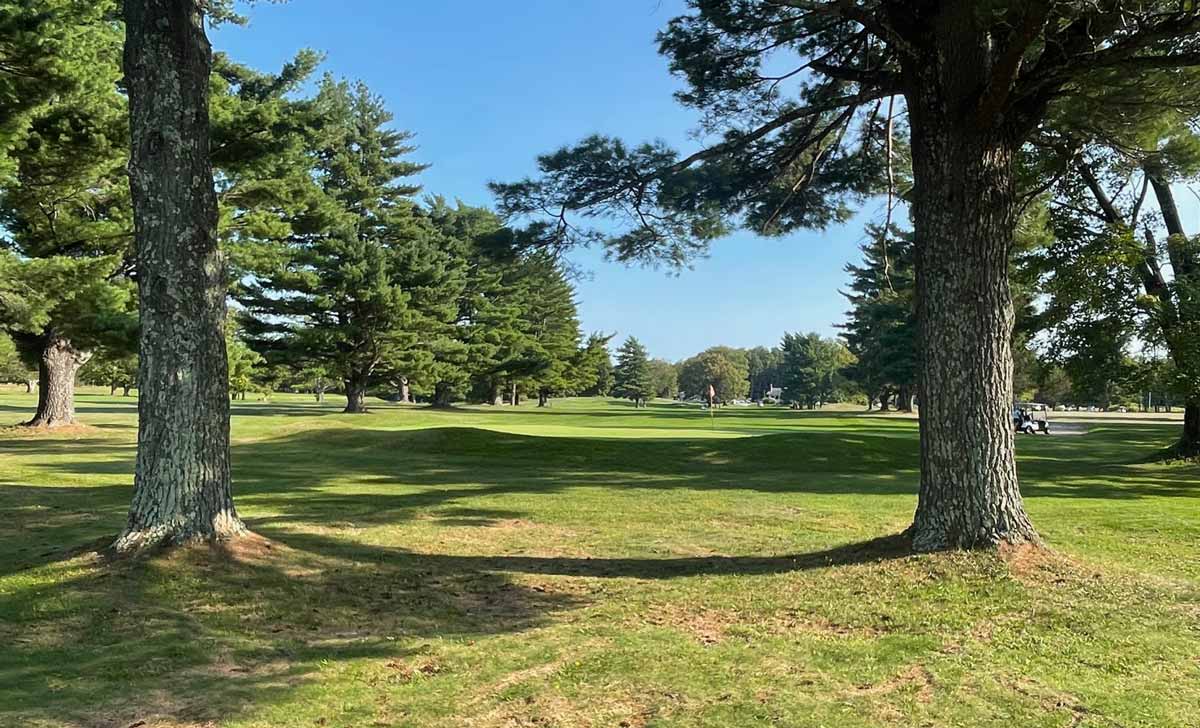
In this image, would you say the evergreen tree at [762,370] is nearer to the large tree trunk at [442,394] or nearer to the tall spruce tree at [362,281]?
the large tree trunk at [442,394]

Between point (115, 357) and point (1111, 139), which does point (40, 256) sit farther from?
point (1111, 139)

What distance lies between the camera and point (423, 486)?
44.3 feet

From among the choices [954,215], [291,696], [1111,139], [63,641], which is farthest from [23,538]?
[1111,139]

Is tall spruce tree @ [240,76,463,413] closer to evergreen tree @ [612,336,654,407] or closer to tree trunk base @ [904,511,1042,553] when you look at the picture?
tree trunk base @ [904,511,1042,553]

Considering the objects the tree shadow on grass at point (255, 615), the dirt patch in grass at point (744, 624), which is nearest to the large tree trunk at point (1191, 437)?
the tree shadow on grass at point (255, 615)

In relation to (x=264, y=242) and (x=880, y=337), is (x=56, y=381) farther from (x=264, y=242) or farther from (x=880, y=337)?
(x=880, y=337)

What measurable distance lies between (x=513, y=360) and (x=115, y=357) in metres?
34.4

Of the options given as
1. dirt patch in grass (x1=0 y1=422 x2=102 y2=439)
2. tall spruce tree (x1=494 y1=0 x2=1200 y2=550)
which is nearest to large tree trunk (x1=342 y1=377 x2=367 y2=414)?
dirt patch in grass (x1=0 y1=422 x2=102 y2=439)

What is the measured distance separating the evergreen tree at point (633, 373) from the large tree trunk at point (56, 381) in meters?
73.4

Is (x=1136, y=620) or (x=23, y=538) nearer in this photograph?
(x=1136, y=620)

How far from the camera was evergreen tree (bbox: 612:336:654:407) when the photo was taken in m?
96.1

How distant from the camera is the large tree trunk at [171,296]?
20.8ft

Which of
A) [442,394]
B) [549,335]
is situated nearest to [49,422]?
[442,394]

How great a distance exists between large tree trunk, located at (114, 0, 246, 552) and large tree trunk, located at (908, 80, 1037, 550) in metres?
5.90
